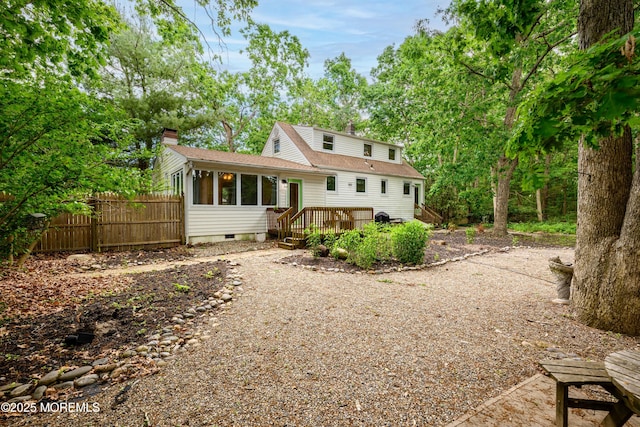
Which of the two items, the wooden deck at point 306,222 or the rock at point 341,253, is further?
the wooden deck at point 306,222

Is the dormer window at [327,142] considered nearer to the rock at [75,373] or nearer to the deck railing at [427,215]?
the deck railing at [427,215]

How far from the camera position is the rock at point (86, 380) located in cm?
231

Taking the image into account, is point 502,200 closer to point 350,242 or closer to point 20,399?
point 350,242

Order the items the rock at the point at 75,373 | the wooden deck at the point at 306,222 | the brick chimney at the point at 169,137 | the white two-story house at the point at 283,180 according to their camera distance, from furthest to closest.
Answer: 1. the brick chimney at the point at 169,137
2. the white two-story house at the point at 283,180
3. the wooden deck at the point at 306,222
4. the rock at the point at 75,373

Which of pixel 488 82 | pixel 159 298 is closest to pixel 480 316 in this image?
pixel 159 298

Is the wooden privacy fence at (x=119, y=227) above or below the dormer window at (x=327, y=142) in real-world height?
below

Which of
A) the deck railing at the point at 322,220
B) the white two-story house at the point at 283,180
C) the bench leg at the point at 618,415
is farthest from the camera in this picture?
the white two-story house at the point at 283,180

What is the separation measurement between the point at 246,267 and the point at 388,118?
18.2m

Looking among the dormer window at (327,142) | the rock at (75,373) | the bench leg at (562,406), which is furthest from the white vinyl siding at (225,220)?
the bench leg at (562,406)

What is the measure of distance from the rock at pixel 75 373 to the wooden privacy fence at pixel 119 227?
18.4 ft

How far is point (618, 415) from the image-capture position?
161cm

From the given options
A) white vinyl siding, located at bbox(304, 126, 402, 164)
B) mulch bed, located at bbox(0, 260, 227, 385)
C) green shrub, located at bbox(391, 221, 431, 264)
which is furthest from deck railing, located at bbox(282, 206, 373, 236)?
white vinyl siding, located at bbox(304, 126, 402, 164)

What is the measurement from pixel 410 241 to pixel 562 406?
5.08 meters

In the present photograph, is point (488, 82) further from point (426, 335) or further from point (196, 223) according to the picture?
point (196, 223)
